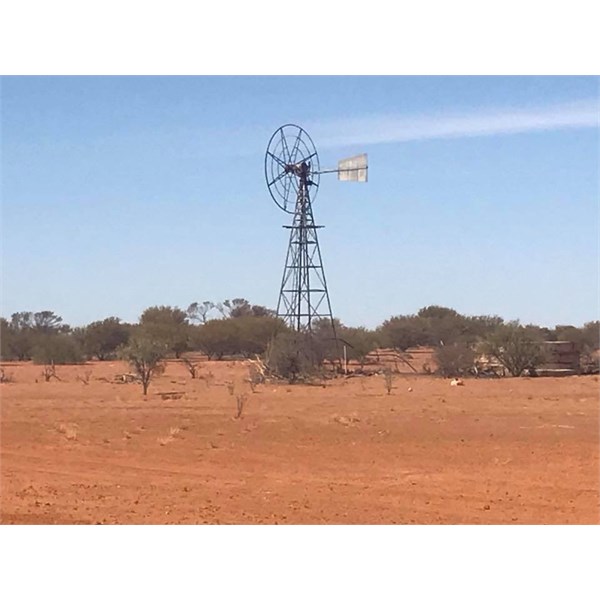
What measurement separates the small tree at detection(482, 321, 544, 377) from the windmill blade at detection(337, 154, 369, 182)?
11.4m

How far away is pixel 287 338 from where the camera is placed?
140ft

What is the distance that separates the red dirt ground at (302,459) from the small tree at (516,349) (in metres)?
12.4


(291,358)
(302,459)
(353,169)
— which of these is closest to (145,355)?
(291,358)

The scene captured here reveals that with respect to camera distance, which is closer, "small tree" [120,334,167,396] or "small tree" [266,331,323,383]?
"small tree" [120,334,167,396]

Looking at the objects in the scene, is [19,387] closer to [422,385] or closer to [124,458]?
[422,385]

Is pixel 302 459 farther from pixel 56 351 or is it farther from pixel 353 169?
pixel 56 351

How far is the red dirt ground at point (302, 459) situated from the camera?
12.6 metres

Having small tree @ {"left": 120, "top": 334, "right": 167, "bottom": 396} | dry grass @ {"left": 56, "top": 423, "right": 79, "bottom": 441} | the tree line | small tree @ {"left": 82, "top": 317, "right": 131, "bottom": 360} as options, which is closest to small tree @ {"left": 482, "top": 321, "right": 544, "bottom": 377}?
the tree line

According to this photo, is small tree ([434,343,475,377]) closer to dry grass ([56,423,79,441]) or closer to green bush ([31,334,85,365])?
green bush ([31,334,85,365])

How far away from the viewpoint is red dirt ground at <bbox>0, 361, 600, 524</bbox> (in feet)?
41.3

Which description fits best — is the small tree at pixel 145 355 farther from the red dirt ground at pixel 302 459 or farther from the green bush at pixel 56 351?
the green bush at pixel 56 351

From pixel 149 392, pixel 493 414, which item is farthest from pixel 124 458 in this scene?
pixel 149 392

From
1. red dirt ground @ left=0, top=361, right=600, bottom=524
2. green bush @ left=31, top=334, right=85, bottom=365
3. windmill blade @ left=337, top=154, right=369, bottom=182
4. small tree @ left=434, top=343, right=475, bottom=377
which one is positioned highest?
windmill blade @ left=337, top=154, right=369, bottom=182

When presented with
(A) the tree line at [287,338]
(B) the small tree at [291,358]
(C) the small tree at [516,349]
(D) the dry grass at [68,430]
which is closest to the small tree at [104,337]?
(A) the tree line at [287,338]
